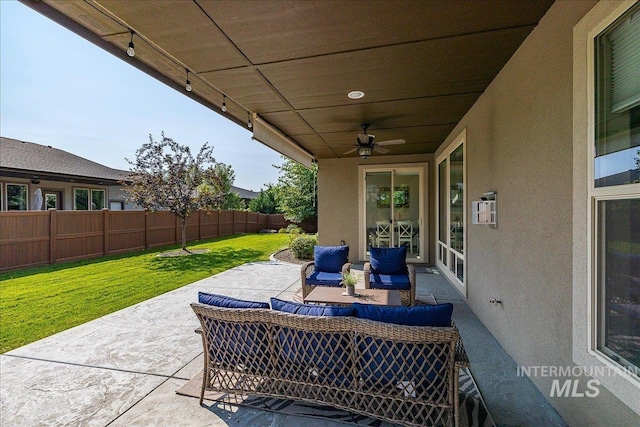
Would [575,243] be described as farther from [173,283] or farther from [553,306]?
[173,283]

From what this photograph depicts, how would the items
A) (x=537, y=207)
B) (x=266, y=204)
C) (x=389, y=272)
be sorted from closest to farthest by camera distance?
(x=537, y=207) → (x=389, y=272) → (x=266, y=204)

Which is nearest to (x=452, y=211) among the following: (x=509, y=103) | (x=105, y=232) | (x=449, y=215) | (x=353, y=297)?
(x=449, y=215)

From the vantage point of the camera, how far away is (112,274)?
7.07 m

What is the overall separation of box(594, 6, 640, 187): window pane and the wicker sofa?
1282 mm

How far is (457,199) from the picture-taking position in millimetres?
5258

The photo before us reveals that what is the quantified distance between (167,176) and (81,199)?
573 centimetres

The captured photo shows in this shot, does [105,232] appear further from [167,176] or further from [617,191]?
[617,191]

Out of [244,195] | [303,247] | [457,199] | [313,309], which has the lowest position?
[303,247]

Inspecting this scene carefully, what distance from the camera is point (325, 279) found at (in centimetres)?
456

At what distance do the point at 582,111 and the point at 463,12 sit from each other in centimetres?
114

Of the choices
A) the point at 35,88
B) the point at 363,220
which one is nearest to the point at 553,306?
the point at 363,220

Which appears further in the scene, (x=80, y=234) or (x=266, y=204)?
(x=266, y=204)

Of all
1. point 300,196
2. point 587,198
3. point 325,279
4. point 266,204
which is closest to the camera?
point 587,198

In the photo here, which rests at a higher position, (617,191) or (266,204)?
(266,204)
